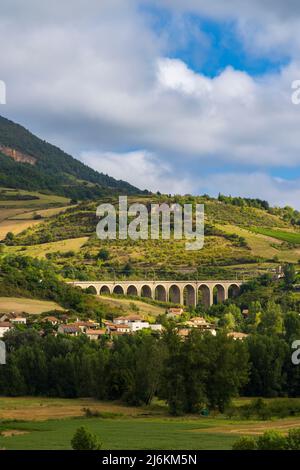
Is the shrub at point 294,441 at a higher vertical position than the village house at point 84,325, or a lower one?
lower

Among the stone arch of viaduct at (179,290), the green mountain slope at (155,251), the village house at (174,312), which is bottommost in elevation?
the village house at (174,312)

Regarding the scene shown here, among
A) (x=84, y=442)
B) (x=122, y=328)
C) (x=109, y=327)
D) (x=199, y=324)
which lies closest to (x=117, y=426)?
(x=84, y=442)

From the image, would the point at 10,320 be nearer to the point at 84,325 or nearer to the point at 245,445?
the point at 84,325

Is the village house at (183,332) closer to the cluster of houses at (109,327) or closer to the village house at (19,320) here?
the cluster of houses at (109,327)

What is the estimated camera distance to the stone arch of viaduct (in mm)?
137000

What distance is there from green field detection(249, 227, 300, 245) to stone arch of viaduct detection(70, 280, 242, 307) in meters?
27.7

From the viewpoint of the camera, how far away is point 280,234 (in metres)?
176

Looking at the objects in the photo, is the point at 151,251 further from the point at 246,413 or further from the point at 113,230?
the point at 246,413

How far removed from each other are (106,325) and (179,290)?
4429 centimetres

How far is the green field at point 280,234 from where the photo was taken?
170000mm
